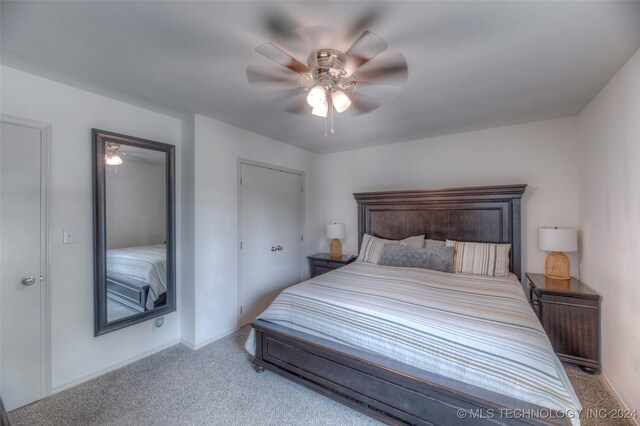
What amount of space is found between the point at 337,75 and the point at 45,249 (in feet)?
8.38

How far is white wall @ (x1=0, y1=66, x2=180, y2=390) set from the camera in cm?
204

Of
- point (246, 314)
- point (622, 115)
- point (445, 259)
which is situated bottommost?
point (246, 314)

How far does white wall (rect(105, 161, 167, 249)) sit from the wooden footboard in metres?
1.46

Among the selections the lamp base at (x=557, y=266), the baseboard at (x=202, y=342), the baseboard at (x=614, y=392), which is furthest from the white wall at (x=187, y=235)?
the lamp base at (x=557, y=266)

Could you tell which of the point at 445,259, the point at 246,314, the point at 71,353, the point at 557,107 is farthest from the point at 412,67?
the point at 71,353

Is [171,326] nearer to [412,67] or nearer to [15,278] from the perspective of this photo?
[15,278]

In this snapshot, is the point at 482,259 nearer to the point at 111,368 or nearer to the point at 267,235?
the point at 267,235

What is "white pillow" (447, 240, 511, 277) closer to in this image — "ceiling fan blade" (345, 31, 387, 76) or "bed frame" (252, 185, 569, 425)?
"bed frame" (252, 185, 569, 425)

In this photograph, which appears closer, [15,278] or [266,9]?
[266,9]

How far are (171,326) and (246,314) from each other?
846 mm

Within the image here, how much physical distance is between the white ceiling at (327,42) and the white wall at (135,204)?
2.20 feet

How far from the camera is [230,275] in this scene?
3162 millimetres

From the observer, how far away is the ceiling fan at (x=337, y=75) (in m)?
1.42

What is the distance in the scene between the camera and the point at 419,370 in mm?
1651
